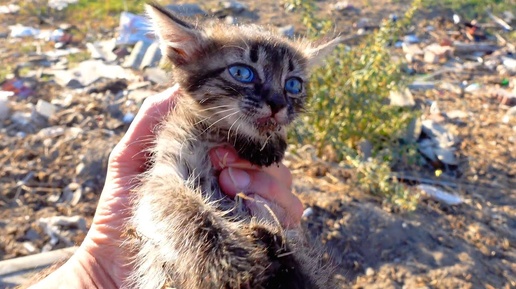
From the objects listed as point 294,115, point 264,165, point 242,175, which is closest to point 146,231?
point 242,175

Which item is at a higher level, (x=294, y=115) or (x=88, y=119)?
(x=294, y=115)

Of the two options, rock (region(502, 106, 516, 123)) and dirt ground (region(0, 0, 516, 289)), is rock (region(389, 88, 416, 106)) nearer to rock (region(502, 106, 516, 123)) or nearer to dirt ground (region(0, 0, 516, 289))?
dirt ground (region(0, 0, 516, 289))

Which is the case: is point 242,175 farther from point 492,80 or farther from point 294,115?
point 492,80

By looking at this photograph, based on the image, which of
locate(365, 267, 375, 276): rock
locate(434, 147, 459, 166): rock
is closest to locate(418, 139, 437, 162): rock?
locate(434, 147, 459, 166): rock

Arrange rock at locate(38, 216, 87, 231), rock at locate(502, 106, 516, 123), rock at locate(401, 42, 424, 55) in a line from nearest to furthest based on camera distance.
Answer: rock at locate(38, 216, 87, 231) → rock at locate(502, 106, 516, 123) → rock at locate(401, 42, 424, 55)

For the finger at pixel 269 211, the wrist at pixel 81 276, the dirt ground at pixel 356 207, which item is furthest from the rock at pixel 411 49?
the wrist at pixel 81 276

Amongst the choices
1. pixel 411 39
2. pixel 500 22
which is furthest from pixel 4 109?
pixel 500 22
